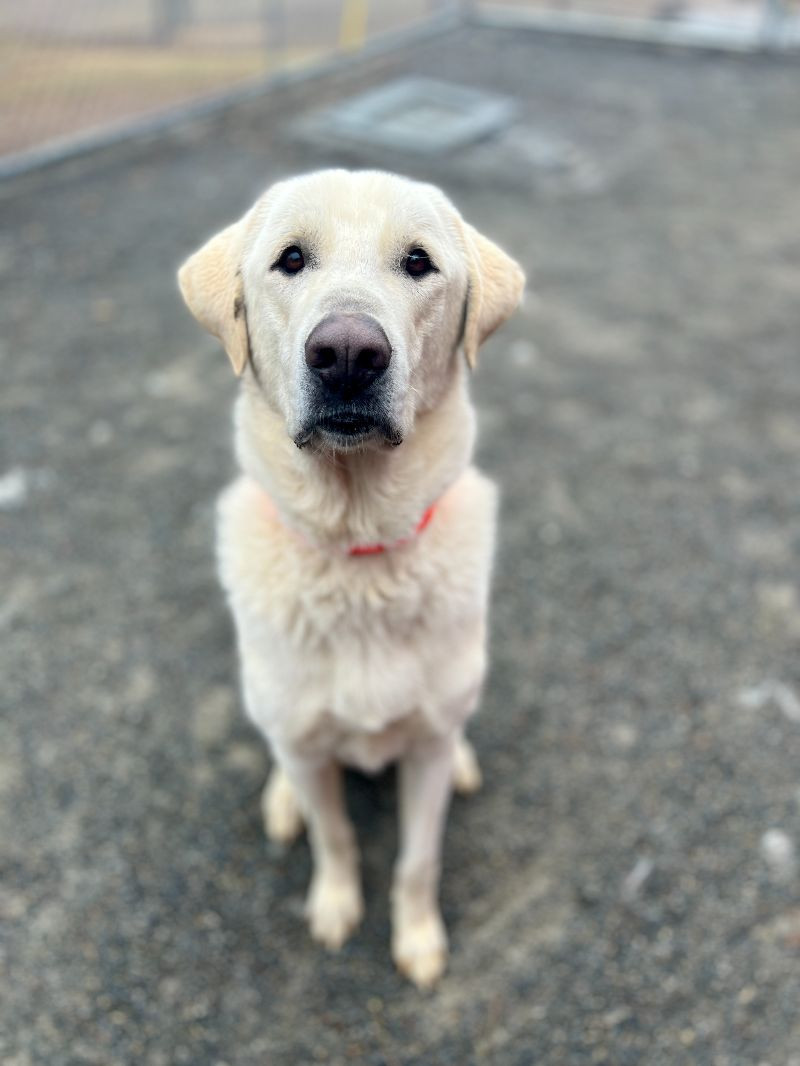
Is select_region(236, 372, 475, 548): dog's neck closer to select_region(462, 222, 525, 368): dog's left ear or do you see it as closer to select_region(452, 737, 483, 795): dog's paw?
select_region(462, 222, 525, 368): dog's left ear

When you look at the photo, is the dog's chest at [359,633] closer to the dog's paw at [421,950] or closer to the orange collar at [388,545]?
the orange collar at [388,545]

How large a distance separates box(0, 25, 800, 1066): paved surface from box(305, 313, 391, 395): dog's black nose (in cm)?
162

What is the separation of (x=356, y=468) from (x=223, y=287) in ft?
1.63

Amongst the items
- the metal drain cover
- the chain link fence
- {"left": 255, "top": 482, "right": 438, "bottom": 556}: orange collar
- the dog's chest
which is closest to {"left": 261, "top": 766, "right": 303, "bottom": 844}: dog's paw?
the dog's chest

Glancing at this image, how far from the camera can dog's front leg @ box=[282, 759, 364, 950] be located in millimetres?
2346

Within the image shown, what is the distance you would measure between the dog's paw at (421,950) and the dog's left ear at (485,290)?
156cm

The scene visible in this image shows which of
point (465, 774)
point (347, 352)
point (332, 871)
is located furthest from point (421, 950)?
point (347, 352)

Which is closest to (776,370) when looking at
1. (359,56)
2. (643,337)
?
(643,337)

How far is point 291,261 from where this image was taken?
72.0 inches

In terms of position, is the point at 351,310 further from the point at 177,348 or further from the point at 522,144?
the point at 522,144

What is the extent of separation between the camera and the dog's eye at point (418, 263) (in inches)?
72.2

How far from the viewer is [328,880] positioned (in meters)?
2.50

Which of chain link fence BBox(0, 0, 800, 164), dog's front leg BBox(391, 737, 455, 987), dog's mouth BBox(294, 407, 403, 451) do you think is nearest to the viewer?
dog's mouth BBox(294, 407, 403, 451)

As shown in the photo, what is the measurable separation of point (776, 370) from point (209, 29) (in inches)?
259
